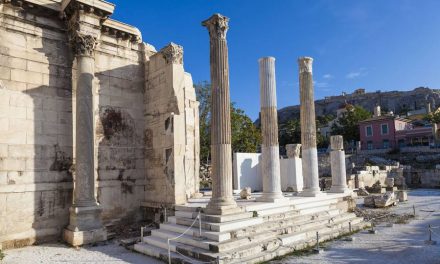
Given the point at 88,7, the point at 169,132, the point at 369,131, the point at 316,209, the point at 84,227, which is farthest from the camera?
the point at 369,131

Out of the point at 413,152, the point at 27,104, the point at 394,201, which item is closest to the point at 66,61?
the point at 27,104

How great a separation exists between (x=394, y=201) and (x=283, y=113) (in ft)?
294

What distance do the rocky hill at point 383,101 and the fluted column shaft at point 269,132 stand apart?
274 ft

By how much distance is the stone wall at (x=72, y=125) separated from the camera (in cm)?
929

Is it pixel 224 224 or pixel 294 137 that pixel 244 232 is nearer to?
pixel 224 224

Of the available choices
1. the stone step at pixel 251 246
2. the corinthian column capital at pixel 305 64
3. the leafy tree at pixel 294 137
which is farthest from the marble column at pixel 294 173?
the leafy tree at pixel 294 137

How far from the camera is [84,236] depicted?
9.27 meters

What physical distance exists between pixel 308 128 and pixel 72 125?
8.96m

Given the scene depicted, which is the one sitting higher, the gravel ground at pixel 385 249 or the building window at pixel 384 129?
the building window at pixel 384 129

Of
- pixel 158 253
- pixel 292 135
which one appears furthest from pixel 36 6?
pixel 292 135

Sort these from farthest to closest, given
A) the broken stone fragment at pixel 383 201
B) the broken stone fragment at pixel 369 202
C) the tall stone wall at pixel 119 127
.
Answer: the broken stone fragment at pixel 369 202, the broken stone fragment at pixel 383 201, the tall stone wall at pixel 119 127

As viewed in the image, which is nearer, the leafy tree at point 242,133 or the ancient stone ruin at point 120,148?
the ancient stone ruin at point 120,148

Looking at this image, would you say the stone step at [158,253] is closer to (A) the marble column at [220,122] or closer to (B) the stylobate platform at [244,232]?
(B) the stylobate platform at [244,232]

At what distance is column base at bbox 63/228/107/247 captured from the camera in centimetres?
912
